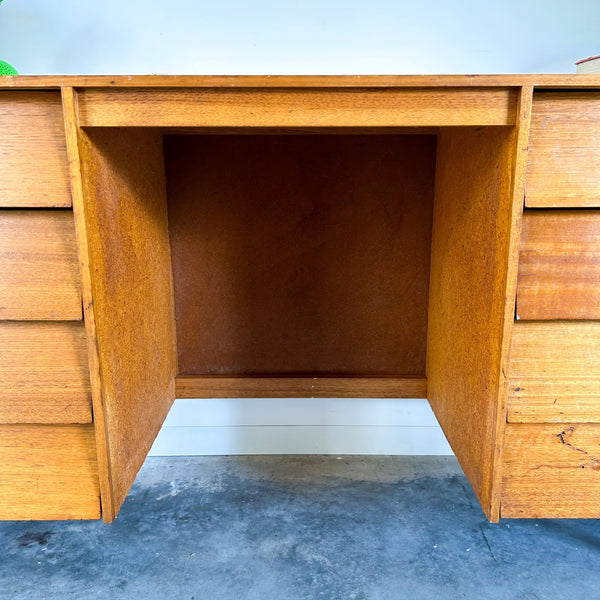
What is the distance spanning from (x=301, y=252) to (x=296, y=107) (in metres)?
0.60

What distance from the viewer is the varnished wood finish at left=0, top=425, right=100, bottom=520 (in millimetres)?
835

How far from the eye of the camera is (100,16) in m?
1.17

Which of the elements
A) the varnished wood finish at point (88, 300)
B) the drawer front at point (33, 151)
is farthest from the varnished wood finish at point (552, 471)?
the drawer front at point (33, 151)

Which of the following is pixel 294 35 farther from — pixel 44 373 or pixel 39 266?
pixel 44 373

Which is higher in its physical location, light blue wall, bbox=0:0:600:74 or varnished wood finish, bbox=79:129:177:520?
light blue wall, bbox=0:0:600:74

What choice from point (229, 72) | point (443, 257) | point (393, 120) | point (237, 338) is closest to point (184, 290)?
point (237, 338)

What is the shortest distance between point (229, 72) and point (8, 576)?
1.16 metres

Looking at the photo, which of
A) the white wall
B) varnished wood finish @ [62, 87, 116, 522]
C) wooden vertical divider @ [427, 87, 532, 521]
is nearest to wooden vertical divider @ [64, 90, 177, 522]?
varnished wood finish @ [62, 87, 116, 522]

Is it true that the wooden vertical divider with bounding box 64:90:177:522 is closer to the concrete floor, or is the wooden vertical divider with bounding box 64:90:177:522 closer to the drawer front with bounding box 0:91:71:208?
the drawer front with bounding box 0:91:71:208

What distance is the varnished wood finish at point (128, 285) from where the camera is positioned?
31.9 inches

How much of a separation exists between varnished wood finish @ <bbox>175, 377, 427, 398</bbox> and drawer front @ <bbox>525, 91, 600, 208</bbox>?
2.31 feet

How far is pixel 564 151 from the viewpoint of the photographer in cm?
74

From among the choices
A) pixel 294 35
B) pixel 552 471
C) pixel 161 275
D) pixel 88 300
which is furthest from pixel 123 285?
pixel 552 471

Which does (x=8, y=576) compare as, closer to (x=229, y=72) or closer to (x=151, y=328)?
(x=151, y=328)
